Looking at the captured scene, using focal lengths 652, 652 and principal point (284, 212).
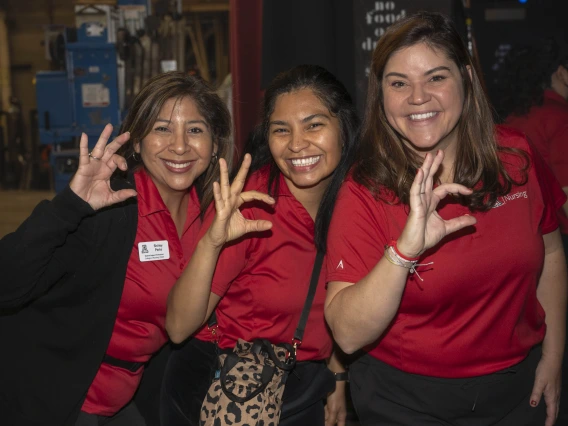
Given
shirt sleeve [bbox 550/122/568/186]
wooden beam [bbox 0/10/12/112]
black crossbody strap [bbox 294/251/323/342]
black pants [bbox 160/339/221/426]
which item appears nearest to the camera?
black crossbody strap [bbox 294/251/323/342]

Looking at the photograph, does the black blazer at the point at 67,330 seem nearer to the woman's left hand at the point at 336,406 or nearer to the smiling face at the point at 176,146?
the smiling face at the point at 176,146

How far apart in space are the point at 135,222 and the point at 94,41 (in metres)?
3.58

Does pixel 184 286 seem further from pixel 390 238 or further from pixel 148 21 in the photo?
pixel 148 21

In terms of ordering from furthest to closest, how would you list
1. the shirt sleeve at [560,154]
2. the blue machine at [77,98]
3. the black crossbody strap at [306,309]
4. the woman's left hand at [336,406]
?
the blue machine at [77,98]
the shirt sleeve at [560,154]
the woman's left hand at [336,406]
the black crossbody strap at [306,309]

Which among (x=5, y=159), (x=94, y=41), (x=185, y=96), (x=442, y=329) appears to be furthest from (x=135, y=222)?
(x=5, y=159)

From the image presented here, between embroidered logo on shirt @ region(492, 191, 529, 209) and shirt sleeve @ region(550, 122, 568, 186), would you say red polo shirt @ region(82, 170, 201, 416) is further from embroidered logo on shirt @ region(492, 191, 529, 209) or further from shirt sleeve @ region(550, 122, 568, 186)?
shirt sleeve @ region(550, 122, 568, 186)

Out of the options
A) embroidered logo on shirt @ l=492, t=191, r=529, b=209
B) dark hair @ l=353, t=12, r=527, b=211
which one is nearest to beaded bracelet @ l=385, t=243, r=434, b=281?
dark hair @ l=353, t=12, r=527, b=211

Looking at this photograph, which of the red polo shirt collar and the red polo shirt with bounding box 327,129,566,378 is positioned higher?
the red polo shirt collar

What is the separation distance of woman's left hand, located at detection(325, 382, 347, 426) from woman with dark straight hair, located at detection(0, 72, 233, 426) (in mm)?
679

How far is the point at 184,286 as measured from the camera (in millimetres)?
2041

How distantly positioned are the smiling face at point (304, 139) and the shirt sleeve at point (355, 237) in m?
0.43

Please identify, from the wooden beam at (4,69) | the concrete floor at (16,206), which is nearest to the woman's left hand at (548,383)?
the concrete floor at (16,206)

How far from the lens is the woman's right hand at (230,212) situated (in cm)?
197

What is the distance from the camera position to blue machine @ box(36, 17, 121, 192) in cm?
526
